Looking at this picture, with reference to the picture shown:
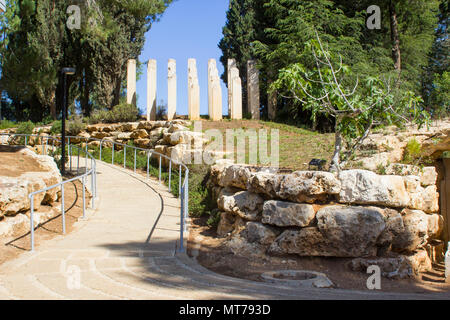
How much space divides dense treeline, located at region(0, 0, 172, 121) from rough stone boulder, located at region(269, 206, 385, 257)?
37.9 ft

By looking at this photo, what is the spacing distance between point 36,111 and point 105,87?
557 centimetres

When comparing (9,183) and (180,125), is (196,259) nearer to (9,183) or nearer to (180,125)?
(9,183)

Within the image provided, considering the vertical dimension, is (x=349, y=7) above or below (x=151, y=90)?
above

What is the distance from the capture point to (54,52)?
19.9m

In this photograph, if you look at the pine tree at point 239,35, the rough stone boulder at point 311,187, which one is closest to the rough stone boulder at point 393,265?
the rough stone boulder at point 311,187

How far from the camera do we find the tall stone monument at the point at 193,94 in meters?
16.2

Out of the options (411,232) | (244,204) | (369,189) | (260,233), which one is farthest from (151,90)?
(411,232)

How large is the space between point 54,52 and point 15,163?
13506 mm

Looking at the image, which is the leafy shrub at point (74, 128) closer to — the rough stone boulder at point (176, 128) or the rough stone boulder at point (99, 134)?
the rough stone boulder at point (99, 134)

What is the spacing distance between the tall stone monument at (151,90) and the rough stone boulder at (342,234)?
453 inches

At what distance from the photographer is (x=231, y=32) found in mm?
25094

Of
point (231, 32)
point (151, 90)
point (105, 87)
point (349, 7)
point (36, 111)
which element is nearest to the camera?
point (151, 90)

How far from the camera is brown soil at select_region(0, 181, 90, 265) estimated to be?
5484 mm

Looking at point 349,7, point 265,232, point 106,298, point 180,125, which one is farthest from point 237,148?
point 349,7
